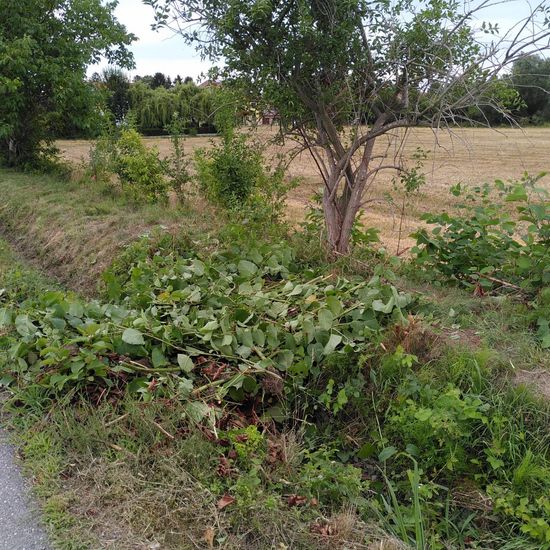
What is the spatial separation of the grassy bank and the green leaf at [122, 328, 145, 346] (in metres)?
0.01

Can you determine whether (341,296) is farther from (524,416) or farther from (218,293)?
(524,416)

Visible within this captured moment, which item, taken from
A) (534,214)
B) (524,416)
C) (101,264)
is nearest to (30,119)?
(101,264)

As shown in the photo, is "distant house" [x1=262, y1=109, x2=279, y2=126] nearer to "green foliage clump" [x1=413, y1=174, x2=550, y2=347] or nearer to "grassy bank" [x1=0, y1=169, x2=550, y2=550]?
"green foliage clump" [x1=413, y1=174, x2=550, y2=347]

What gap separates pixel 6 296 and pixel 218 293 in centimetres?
250

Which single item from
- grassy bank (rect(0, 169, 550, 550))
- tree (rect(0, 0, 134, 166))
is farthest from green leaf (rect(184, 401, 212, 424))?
tree (rect(0, 0, 134, 166))

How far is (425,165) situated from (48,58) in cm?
932

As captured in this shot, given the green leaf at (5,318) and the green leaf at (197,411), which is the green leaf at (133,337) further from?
the green leaf at (5,318)

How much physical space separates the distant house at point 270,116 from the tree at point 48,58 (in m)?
6.90

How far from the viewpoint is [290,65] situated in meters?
4.54

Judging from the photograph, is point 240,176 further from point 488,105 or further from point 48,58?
point 48,58

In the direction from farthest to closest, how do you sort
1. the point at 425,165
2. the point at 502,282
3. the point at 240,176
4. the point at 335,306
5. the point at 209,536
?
the point at 425,165, the point at 240,176, the point at 502,282, the point at 335,306, the point at 209,536

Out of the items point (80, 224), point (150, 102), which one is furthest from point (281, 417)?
point (150, 102)

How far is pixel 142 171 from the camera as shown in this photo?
7.84 meters

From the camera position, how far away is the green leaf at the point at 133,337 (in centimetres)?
309
